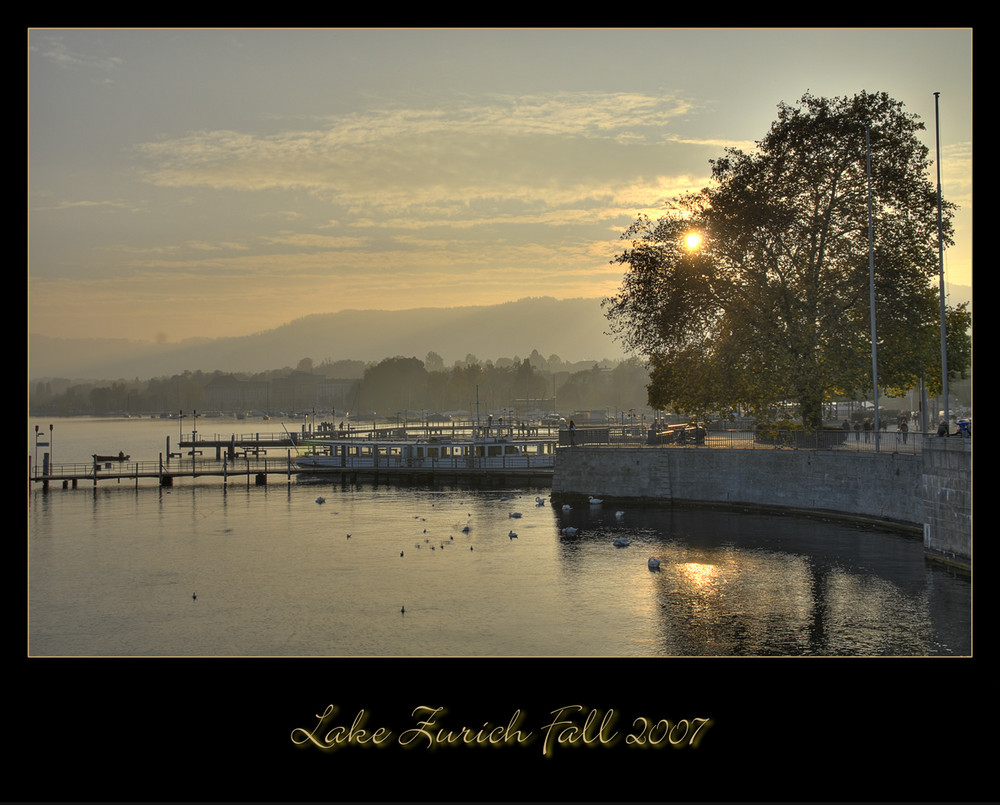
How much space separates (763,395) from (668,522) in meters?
7.93

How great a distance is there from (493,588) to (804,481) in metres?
19.4

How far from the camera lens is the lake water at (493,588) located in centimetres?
2509

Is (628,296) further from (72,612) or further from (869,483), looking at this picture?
(72,612)

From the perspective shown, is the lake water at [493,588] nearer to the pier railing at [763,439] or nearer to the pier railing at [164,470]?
the pier railing at [763,439]

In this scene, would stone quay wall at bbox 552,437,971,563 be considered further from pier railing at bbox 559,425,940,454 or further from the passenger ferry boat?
the passenger ferry boat

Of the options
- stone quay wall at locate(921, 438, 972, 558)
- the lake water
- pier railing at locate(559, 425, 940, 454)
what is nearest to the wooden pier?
pier railing at locate(559, 425, 940, 454)

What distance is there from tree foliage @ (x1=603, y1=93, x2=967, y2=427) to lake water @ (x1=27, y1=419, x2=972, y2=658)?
7499 millimetres

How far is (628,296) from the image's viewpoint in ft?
172

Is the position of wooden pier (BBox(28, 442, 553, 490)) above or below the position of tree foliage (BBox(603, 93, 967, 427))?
below

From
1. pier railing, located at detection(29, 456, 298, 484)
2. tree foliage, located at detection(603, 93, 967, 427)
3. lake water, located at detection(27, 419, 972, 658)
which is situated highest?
tree foliage, located at detection(603, 93, 967, 427)

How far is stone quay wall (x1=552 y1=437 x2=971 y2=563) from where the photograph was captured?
3003cm

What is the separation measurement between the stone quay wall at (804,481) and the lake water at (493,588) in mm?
1292

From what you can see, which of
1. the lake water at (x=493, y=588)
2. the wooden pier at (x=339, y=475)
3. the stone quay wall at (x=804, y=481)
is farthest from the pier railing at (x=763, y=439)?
the wooden pier at (x=339, y=475)
